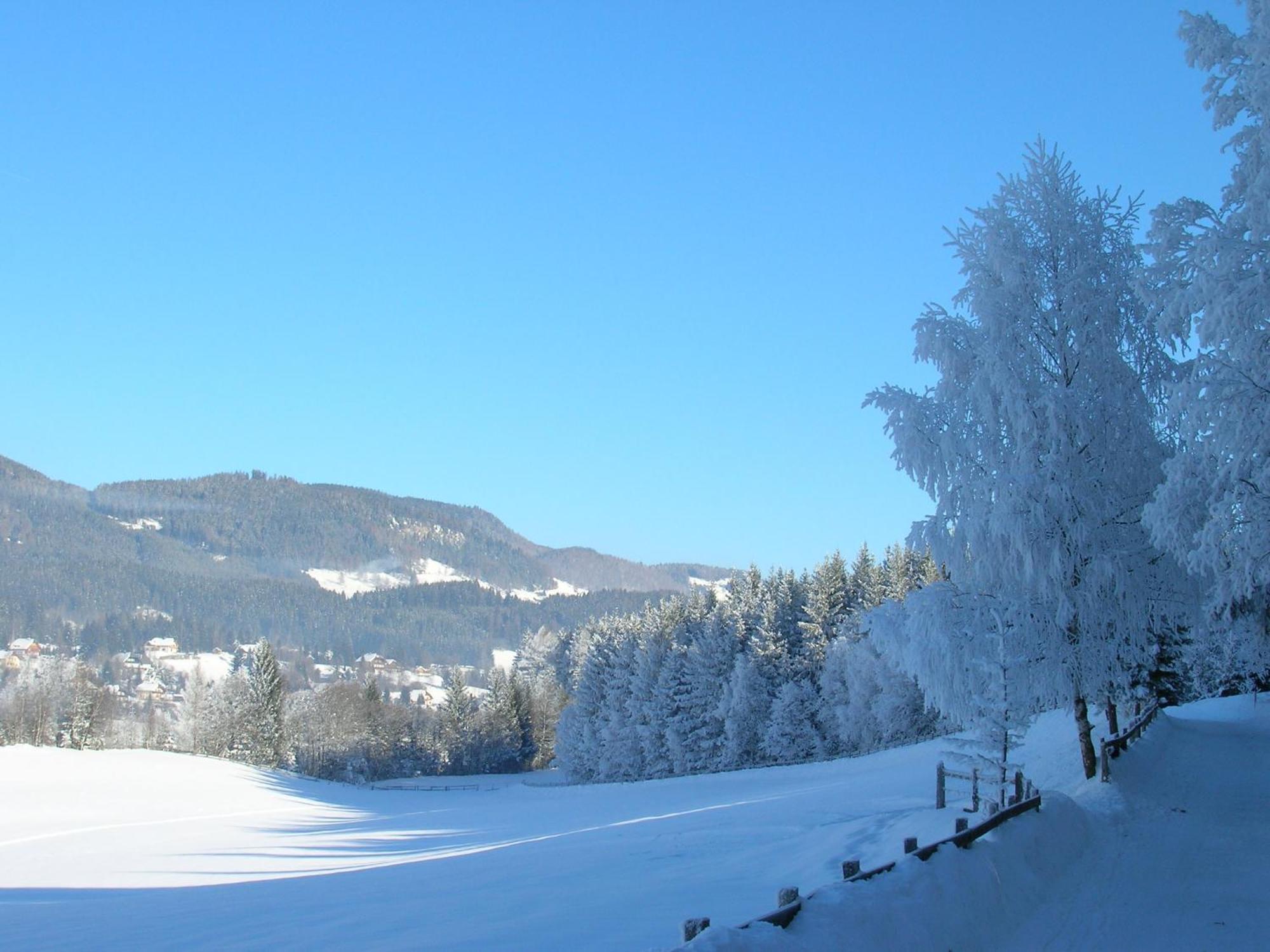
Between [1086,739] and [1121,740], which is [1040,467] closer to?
[1086,739]

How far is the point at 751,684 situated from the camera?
186 ft

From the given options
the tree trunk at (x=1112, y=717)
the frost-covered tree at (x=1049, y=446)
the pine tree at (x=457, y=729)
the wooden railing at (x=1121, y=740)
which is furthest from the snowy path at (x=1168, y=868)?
the pine tree at (x=457, y=729)

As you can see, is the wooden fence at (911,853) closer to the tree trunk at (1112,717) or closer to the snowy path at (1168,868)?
the snowy path at (1168,868)

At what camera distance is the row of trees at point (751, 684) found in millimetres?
51281

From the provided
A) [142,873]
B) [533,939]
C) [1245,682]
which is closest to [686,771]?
[1245,682]

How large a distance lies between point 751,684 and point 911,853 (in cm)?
4808

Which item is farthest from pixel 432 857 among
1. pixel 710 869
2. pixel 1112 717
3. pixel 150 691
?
pixel 150 691

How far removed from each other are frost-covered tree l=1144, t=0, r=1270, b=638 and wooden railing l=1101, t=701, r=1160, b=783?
5811 millimetres

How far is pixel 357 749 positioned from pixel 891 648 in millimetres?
75924

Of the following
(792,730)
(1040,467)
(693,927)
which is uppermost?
(1040,467)

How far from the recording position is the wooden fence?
7062 millimetres

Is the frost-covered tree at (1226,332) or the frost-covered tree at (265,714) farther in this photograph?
the frost-covered tree at (265,714)

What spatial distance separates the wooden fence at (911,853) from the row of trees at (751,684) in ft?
116

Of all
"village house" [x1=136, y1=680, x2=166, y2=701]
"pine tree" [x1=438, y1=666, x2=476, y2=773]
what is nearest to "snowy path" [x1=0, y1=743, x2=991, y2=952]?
"pine tree" [x1=438, y1=666, x2=476, y2=773]
